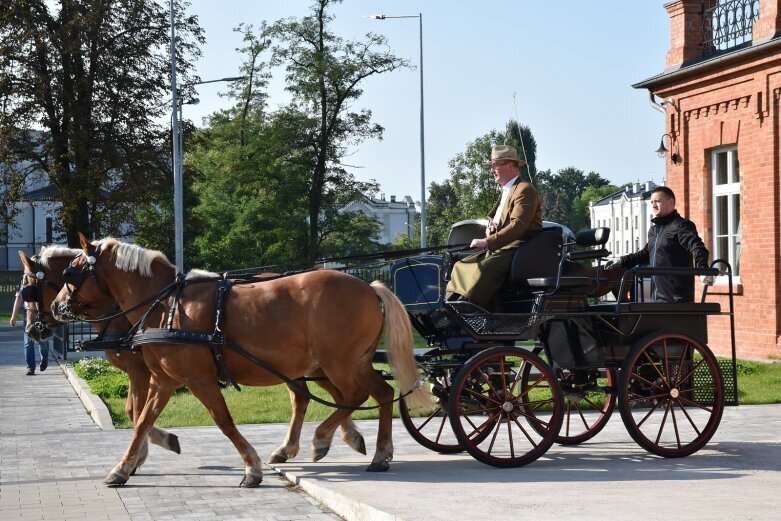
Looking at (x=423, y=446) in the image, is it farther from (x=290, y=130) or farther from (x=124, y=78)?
(x=290, y=130)

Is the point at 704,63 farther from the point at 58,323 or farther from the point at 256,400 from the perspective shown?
the point at 58,323

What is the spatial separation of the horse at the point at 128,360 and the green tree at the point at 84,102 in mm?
20866

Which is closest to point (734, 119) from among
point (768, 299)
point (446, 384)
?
point (768, 299)

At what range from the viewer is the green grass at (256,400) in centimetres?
1263

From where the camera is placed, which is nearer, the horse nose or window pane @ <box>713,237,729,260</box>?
the horse nose

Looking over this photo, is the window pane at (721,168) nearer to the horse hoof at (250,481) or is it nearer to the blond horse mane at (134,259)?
the blond horse mane at (134,259)

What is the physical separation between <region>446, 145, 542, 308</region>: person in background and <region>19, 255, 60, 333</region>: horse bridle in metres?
3.66

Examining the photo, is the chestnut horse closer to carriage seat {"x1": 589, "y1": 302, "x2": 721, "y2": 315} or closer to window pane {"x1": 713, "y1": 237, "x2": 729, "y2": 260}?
carriage seat {"x1": 589, "y1": 302, "x2": 721, "y2": 315}

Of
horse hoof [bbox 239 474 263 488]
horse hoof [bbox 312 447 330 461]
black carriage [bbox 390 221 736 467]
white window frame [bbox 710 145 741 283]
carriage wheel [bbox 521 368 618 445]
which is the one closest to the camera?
horse hoof [bbox 239 474 263 488]

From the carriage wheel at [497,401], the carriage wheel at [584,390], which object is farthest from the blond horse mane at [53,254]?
the carriage wheel at [584,390]

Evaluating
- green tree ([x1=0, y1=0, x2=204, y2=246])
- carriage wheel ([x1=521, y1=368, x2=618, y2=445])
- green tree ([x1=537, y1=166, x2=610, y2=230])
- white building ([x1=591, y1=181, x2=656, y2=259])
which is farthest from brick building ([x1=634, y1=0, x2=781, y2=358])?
green tree ([x1=537, y1=166, x2=610, y2=230])

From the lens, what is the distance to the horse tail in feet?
28.8

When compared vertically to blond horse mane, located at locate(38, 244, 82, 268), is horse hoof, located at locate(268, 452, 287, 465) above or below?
below

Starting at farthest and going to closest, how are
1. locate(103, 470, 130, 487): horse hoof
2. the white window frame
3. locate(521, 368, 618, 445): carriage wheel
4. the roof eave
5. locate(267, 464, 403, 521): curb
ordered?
the white window frame
the roof eave
locate(521, 368, 618, 445): carriage wheel
locate(103, 470, 130, 487): horse hoof
locate(267, 464, 403, 521): curb
